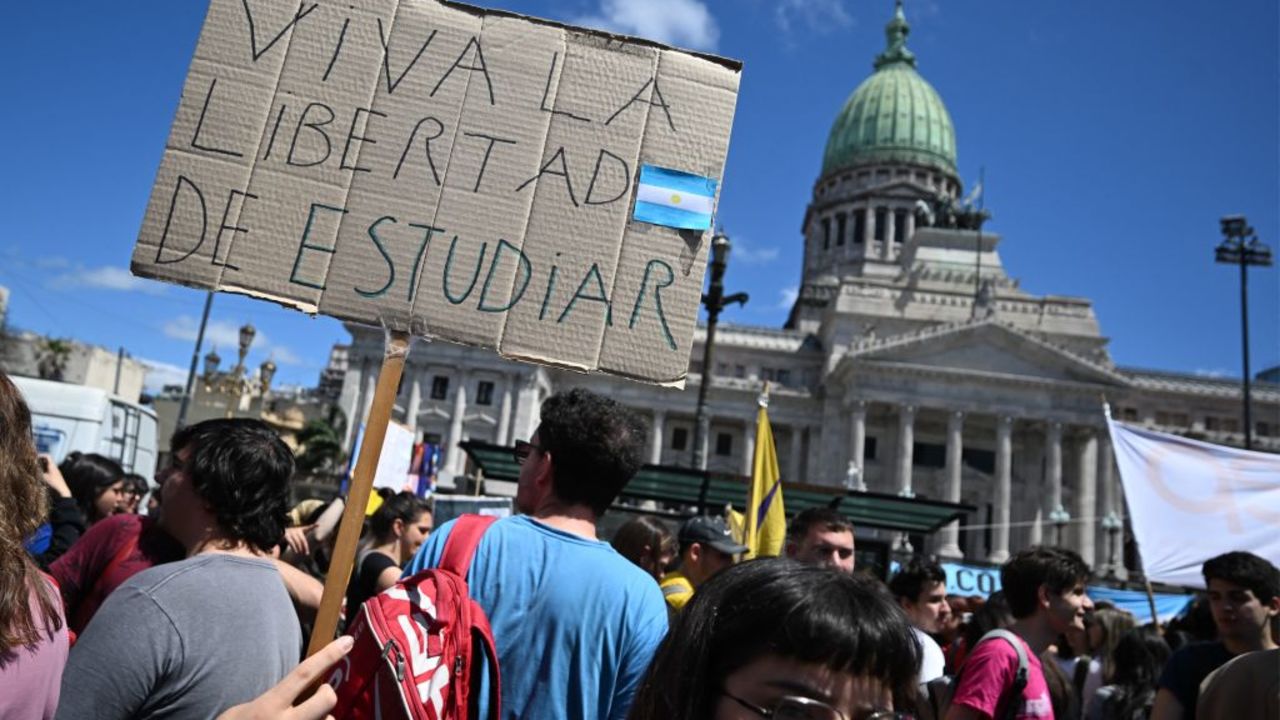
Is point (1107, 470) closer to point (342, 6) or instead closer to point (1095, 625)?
point (1095, 625)

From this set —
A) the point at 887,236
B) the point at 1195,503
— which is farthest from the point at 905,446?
the point at 1195,503

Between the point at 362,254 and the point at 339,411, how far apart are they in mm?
49319

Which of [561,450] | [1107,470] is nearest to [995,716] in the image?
[561,450]

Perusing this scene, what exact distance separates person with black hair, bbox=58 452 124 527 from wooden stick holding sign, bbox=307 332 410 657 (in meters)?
4.70

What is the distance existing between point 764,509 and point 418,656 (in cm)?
648

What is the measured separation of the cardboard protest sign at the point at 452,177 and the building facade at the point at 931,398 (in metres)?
38.9

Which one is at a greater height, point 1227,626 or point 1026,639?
point 1227,626

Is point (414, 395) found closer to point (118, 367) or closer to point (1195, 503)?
point (118, 367)

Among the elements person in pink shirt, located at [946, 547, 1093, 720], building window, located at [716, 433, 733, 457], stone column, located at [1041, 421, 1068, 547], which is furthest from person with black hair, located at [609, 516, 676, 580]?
building window, located at [716, 433, 733, 457]

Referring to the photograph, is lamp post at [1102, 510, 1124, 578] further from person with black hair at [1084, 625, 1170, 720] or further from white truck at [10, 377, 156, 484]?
white truck at [10, 377, 156, 484]

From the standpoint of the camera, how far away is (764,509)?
27.7 feet

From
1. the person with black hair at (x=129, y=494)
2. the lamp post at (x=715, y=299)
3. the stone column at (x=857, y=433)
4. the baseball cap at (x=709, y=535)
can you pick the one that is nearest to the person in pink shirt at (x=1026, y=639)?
the baseball cap at (x=709, y=535)

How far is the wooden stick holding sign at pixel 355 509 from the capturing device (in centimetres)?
238

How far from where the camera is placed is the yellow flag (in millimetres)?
8164
